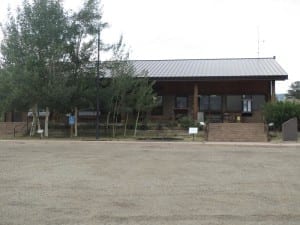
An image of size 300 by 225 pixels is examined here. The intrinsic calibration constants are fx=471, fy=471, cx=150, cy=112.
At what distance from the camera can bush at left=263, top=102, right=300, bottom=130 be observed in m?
30.0

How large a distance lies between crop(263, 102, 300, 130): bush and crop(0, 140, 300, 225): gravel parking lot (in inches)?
533

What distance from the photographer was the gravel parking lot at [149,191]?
7.66 m

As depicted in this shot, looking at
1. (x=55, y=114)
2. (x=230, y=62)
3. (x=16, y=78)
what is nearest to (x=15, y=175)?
(x=16, y=78)

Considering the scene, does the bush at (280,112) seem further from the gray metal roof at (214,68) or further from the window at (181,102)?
the window at (181,102)

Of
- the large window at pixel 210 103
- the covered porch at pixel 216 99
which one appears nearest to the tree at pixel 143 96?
the covered porch at pixel 216 99

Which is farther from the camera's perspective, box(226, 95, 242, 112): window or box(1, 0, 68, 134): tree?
box(226, 95, 242, 112): window

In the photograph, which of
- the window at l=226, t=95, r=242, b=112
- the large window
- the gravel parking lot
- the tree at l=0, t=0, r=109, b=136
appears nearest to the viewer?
the gravel parking lot

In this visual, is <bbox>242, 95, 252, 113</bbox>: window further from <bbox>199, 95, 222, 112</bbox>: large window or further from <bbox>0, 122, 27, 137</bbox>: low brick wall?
<bbox>0, 122, 27, 137</bbox>: low brick wall

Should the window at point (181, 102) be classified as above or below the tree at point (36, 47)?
below

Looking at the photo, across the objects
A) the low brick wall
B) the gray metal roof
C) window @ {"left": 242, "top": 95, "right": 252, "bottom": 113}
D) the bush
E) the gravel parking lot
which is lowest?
the gravel parking lot

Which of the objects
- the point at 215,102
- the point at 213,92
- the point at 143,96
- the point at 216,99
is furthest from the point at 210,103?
the point at 143,96

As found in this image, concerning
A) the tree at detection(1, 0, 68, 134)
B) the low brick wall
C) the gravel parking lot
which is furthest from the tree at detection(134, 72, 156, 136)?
the gravel parking lot

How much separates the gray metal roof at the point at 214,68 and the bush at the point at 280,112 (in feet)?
13.2

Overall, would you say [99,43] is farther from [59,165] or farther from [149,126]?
[59,165]
